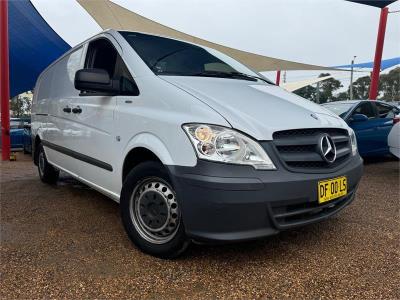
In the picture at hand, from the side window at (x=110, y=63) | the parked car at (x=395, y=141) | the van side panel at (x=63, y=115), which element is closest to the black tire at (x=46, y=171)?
the van side panel at (x=63, y=115)

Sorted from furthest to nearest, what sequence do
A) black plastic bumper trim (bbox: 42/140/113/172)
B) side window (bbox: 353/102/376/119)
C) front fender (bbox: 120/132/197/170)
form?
side window (bbox: 353/102/376/119), black plastic bumper trim (bbox: 42/140/113/172), front fender (bbox: 120/132/197/170)

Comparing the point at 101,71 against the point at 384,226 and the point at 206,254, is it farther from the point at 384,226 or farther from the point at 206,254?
the point at 384,226

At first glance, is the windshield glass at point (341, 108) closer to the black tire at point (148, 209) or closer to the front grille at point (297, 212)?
the front grille at point (297, 212)

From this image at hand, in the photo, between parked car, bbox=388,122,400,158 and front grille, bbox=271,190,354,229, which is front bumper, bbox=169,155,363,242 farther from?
parked car, bbox=388,122,400,158

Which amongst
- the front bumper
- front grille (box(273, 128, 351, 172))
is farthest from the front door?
front grille (box(273, 128, 351, 172))

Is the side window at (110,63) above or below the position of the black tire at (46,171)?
above

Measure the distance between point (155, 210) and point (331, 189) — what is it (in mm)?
1197

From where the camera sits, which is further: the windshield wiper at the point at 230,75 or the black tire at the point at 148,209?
the windshield wiper at the point at 230,75

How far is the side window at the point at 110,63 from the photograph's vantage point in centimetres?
298

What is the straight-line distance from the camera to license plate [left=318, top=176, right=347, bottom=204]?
243 cm

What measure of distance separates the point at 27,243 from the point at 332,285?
7.39ft

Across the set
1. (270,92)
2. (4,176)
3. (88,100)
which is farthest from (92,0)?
(270,92)

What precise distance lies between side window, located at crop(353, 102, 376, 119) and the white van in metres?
4.15

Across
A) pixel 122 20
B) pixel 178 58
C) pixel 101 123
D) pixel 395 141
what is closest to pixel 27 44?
pixel 122 20
